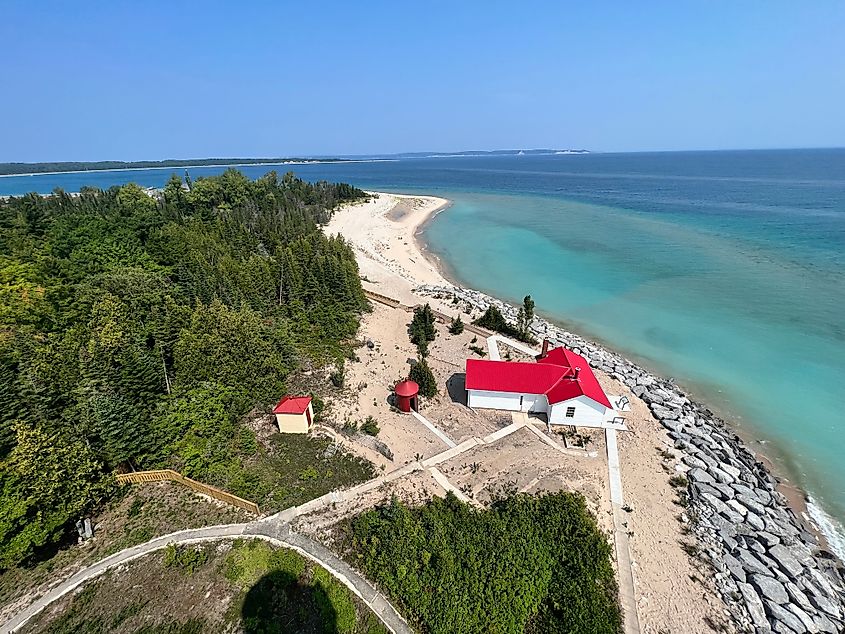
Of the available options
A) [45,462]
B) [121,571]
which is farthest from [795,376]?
[45,462]

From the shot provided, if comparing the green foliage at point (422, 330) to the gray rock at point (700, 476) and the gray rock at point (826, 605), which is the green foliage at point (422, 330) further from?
the gray rock at point (826, 605)

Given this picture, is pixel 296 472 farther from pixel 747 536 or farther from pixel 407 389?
pixel 747 536

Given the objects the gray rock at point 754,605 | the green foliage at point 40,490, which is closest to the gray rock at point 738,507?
the gray rock at point 754,605

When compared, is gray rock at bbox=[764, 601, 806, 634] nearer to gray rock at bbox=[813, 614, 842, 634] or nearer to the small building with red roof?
gray rock at bbox=[813, 614, 842, 634]

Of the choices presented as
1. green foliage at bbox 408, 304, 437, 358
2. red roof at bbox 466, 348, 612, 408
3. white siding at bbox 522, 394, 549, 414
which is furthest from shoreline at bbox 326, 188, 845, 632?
green foliage at bbox 408, 304, 437, 358

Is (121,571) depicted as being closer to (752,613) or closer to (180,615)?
(180,615)

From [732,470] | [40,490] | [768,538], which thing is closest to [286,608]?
[40,490]

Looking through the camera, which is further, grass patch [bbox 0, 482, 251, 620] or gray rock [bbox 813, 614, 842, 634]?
gray rock [bbox 813, 614, 842, 634]
